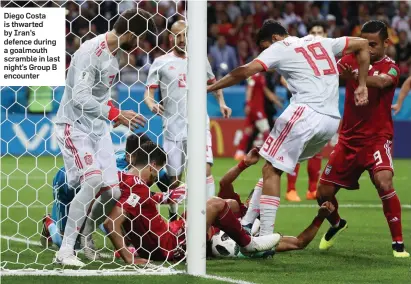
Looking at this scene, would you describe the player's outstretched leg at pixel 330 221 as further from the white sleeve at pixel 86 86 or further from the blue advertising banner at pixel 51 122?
the blue advertising banner at pixel 51 122

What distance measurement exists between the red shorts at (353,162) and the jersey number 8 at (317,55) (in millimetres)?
748

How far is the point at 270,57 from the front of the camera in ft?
21.9

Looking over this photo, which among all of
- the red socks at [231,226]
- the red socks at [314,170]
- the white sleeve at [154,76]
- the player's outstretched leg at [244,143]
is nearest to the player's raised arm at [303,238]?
the red socks at [231,226]

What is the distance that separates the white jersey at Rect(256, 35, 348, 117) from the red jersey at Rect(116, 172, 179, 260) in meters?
1.31

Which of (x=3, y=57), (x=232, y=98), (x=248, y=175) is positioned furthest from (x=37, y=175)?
(x=3, y=57)

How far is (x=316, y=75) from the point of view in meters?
6.83

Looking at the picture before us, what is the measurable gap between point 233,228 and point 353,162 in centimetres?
148

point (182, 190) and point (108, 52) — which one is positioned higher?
point (108, 52)

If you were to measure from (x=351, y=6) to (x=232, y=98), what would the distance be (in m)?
4.98

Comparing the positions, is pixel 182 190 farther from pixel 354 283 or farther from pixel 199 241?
pixel 354 283

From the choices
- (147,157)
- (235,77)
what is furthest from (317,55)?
(147,157)

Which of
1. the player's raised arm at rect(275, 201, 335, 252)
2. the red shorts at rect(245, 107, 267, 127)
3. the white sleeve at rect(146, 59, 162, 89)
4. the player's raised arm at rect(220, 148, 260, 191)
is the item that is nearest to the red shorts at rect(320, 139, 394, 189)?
the player's raised arm at rect(275, 201, 335, 252)

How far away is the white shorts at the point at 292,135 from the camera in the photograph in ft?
22.2

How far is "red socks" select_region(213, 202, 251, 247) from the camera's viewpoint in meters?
6.21
